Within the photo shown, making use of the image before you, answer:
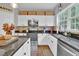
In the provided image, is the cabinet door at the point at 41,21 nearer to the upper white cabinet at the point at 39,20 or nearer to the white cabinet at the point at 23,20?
the upper white cabinet at the point at 39,20

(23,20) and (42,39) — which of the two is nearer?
(42,39)

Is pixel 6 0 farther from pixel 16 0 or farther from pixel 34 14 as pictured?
pixel 34 14

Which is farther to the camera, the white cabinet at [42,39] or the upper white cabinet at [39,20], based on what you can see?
the upper white cabinet at [39,20]

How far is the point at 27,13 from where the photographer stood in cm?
787

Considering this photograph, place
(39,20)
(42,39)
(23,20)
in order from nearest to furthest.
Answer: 1. (42,39)
2. (23,20)
3. (39,20)

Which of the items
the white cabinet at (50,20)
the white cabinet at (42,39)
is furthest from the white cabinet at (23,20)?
the white cabinet at (42,39)

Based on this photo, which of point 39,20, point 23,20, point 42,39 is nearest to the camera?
point 42,39

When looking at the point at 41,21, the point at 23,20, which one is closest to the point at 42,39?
the point at 41,21

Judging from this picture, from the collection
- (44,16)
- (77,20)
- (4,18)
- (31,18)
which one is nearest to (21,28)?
(31,18)

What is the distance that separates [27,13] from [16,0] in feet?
22.0

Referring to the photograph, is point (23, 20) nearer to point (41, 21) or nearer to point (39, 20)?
point (39, 20)

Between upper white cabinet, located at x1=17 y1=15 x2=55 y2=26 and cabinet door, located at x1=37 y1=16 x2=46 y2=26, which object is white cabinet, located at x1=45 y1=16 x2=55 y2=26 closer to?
upper white cabinet, located at x1=17 y1=15 x2=55 y2=26

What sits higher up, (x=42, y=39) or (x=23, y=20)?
(x=23, y=20)

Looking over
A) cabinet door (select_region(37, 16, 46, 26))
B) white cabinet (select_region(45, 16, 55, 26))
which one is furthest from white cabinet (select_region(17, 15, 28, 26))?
white cabinet (select_region(45, 16, 55, 26))
